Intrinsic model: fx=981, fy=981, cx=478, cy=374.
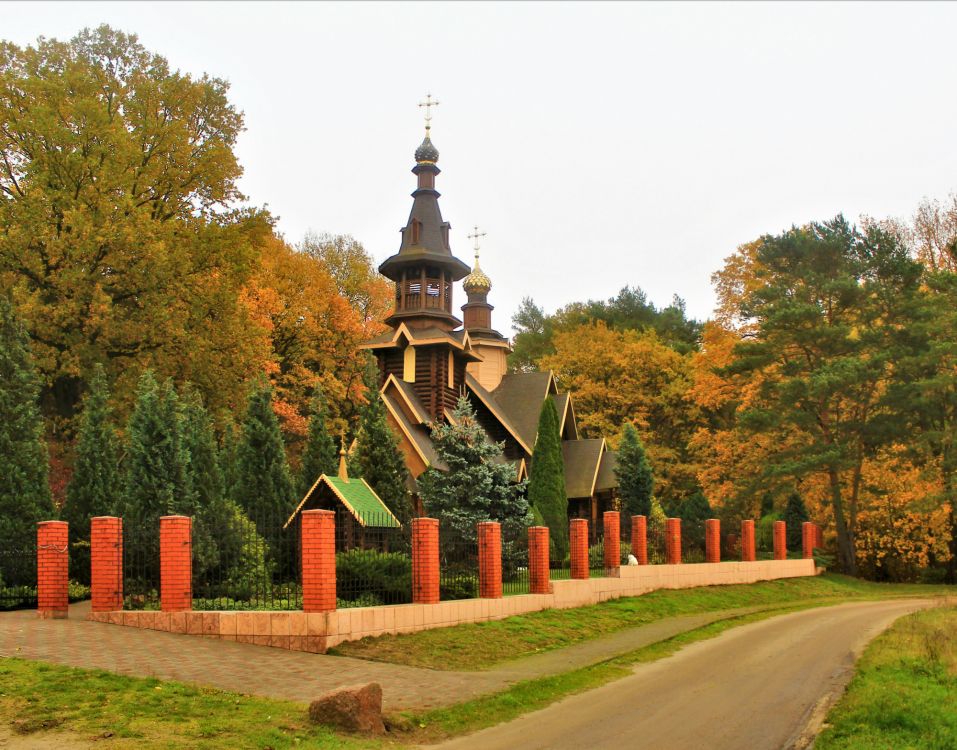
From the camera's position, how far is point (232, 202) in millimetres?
30953

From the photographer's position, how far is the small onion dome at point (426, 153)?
37688 millimetres

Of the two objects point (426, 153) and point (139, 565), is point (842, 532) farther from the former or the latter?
point (139, 565)

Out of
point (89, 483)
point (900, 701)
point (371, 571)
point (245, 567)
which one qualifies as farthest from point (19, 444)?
point (900, 701)

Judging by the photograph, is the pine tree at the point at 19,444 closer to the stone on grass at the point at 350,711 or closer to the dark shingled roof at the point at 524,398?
the stone on grass at the point at 350,711

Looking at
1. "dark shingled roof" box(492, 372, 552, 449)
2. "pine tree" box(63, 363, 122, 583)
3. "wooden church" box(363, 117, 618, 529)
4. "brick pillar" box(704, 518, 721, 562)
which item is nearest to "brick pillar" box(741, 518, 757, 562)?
"brick pillar" box(704, 518, 721, 562)

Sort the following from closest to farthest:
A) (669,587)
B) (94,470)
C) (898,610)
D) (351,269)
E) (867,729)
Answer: (867,729) < (94,470) < (898,610) < (669,587) < (351,269)

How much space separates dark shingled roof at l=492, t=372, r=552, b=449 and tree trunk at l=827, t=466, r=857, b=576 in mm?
10492

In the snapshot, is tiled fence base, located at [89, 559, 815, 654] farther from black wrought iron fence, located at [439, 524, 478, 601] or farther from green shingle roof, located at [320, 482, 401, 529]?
green shingle roof, located at [320, 482, 401, 529]

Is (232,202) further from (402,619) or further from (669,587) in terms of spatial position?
(402,619)

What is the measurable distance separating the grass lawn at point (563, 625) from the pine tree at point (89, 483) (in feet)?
27.5

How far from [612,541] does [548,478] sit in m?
7.29

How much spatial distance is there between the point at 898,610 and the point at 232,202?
22.1 m

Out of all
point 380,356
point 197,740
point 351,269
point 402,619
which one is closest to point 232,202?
point 380,356

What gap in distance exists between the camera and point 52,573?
1433 cm
